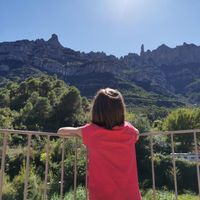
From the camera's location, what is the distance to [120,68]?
3339 inches

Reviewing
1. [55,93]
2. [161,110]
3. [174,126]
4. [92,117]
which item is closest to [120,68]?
[161,110]

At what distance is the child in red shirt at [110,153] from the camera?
1.83m

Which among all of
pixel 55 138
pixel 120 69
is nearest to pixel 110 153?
pixel 55 138

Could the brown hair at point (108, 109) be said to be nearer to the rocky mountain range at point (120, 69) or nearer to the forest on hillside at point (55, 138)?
the forest on hillside at point (55, 138)

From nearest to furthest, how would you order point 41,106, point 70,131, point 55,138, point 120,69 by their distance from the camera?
point 70,131 → point 55,138 → point 41,106 → point 120,69

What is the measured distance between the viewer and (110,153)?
1863 millimetres

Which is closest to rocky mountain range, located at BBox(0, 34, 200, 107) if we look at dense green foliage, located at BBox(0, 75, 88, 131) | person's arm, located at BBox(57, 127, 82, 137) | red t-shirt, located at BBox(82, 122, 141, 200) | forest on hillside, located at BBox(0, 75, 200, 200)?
forest on hillside, located at BBox(0, 75, 200, 200)

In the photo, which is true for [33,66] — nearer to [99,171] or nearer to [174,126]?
[174,126]

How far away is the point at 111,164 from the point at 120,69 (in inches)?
3259

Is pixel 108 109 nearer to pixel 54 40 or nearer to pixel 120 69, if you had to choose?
pixel 120 69

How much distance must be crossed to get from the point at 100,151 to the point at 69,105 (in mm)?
31860

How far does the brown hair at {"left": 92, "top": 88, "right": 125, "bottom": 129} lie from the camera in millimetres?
→ 1848

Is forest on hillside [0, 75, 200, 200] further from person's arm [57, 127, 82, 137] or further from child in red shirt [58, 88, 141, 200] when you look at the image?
child in red shirt [58, 88, 141, 200]

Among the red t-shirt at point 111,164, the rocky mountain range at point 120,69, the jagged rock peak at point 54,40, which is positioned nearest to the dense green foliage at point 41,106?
the rocky mountain range at point 120,69
